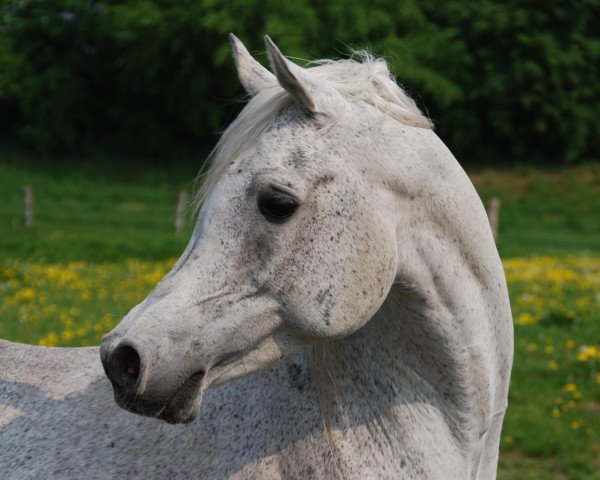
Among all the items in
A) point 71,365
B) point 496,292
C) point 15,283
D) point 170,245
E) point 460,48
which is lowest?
point 460,48

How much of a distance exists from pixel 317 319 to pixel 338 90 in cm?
73

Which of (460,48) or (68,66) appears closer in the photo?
(460,48)

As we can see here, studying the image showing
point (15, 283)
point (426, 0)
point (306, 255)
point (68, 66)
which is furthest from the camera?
point (68, 66)

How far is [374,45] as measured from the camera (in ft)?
104

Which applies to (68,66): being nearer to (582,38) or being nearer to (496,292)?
(582,38)

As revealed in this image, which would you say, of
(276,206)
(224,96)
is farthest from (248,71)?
(224,96)

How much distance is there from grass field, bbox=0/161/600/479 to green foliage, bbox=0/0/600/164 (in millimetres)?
8325

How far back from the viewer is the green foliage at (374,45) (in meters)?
33.0

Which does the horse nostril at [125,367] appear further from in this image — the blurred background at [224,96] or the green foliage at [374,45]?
the green foliage at [374,45]

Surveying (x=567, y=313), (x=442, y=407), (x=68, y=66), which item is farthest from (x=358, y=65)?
(x=68, y=66)

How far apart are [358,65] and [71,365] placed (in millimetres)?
1900

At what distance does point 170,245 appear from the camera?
1527 centimetres

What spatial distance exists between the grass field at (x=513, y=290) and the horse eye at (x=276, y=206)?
31.8 inches

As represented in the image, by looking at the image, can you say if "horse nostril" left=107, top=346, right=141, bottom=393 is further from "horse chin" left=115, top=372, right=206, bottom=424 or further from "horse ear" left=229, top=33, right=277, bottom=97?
"horse ear" left=229, top=33, right=277, bottom=97
